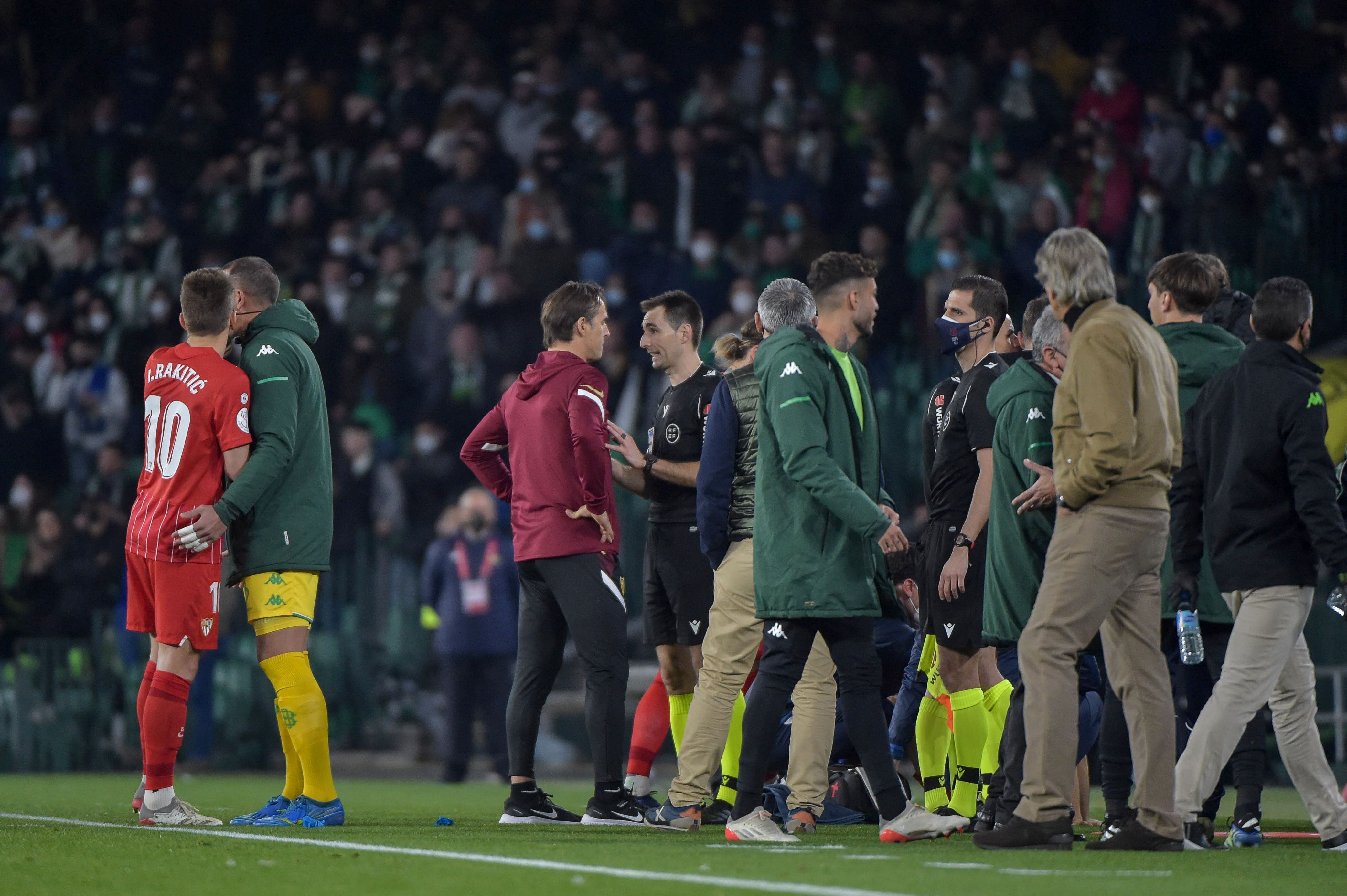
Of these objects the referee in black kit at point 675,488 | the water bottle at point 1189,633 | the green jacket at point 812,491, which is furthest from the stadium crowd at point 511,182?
the water bottle at point 1189,633

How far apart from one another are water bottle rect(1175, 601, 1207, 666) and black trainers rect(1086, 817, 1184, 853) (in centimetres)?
66

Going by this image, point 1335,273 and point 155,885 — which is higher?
point 1335,273

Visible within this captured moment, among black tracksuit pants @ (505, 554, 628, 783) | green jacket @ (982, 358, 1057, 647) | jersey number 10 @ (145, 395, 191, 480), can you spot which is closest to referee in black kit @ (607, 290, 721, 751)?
black tracksuit pants @ (505, 554, 628, 783)

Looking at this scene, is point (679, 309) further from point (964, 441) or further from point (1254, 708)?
point (1254, 708)

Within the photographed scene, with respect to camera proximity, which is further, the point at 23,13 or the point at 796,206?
the point at 23,13

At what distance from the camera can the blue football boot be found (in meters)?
6.31

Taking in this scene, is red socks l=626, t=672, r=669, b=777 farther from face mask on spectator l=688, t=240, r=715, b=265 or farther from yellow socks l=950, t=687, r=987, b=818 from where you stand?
face mask on spectator l=688, t=240, r=715, b=265

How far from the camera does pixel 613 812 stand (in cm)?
665

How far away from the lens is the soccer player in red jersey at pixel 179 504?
6.17 metres

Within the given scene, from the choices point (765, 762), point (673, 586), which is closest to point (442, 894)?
point (765, 762)

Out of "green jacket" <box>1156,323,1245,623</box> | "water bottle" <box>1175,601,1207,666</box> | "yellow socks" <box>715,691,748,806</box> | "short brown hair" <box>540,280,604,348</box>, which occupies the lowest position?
"yellow socks" <box>715,691,748,806</box>

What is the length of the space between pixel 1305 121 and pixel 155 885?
39.7 feet

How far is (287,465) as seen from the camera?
248 inches

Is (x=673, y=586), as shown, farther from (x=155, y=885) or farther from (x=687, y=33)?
(x=687, y=33)
